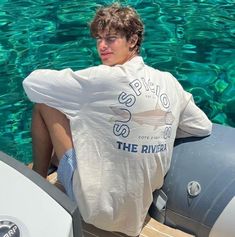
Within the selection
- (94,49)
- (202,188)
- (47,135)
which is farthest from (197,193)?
(94,49)

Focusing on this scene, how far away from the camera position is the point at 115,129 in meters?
2.13

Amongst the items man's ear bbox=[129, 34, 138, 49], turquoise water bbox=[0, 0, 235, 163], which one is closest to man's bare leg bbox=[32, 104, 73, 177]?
man's ear bbox=[129, 34, 138, 49]

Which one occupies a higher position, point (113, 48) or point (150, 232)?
point (113, 48)

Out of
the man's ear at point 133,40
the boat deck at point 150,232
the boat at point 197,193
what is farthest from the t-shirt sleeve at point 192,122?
the boat deck at point 150,232

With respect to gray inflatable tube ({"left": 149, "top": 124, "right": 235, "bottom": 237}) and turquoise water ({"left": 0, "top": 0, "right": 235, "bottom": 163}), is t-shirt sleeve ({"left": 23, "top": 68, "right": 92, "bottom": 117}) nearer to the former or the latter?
gray inflatable tube ({"left": 149, "top": 124, "right": 235, "bottom": 237})

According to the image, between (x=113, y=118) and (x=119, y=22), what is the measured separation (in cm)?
48

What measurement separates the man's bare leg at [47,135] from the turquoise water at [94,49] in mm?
1009

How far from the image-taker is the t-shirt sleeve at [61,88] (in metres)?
2.16

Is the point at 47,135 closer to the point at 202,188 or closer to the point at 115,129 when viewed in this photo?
the point at 115,129

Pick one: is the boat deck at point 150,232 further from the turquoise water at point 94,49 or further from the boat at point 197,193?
the turquoise water at point 94,49

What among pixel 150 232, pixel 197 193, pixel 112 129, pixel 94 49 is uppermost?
pixel 112 129

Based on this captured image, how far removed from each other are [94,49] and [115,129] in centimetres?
275

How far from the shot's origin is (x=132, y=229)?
229 cm

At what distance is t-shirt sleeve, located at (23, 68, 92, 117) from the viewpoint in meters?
2.16
